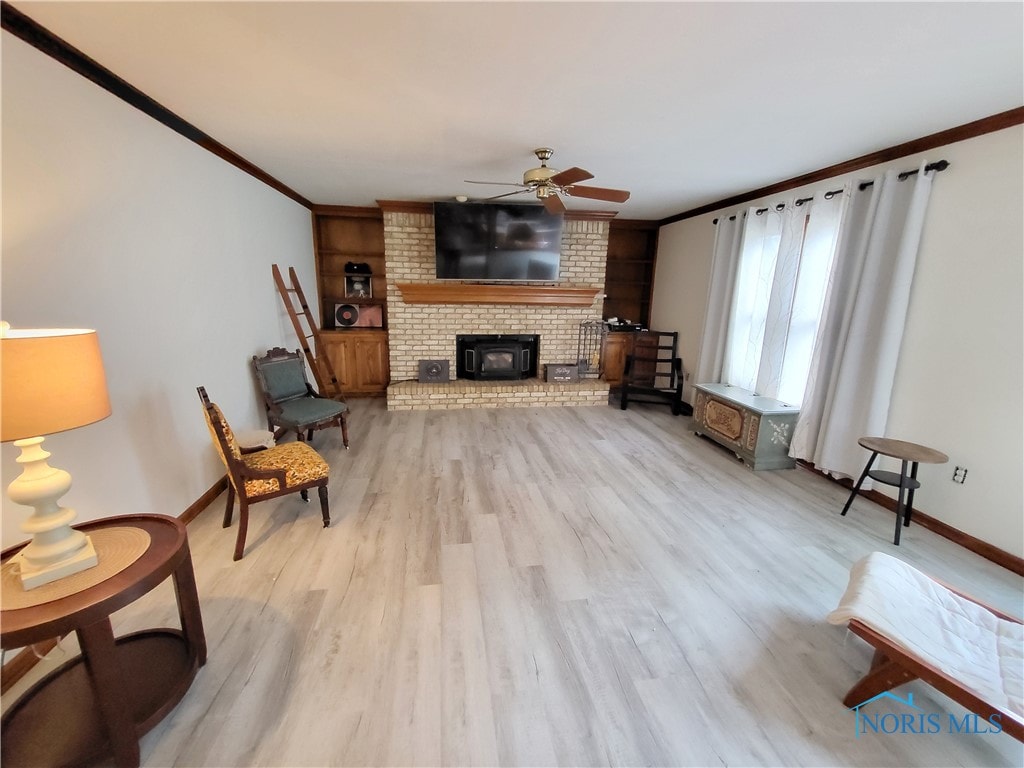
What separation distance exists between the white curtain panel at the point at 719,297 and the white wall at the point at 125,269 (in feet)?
15.3

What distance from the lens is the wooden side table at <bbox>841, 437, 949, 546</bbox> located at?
7.95 feet

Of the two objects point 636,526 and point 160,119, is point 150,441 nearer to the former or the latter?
point 160,119

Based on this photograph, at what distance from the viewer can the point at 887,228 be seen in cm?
281

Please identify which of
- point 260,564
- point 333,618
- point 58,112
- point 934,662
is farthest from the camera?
point 260,564

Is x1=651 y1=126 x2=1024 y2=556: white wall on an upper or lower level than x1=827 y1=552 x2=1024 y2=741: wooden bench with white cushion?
upper

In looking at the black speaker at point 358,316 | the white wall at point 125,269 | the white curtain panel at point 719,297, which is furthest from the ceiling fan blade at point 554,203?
the black speaker at point 358,316

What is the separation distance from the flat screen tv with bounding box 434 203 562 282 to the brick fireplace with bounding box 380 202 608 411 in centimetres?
24

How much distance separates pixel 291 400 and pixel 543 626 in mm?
2983

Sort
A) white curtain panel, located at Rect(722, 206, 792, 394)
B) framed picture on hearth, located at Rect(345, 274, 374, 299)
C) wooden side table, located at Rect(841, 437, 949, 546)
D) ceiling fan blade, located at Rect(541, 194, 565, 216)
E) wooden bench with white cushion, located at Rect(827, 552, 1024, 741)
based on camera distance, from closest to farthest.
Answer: wooden bench with white cushion, located at Rect(827, 552, 1024, 741) → wooden side table, located at Rect(841, 437, 949, 546) → ceiling fan blade, located at Rect(541, 194, 565, 216) → white curtain panel, located at Rect(722, 206, 792, 394) → framed picture on hearth, located at Rect(345, 274, 374, 299)

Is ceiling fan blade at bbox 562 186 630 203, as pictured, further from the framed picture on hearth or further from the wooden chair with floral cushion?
the framed picture on hearth

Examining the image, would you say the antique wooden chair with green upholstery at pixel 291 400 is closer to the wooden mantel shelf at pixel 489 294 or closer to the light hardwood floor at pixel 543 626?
the light hardwood floor at pixel 543 626

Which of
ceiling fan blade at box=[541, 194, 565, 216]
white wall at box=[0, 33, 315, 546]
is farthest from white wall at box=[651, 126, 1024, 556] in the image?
white wall at box=[0, 33, 315, 546]

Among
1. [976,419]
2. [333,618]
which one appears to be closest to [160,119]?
[333,618]

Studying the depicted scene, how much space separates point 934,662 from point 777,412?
7.58 feet
